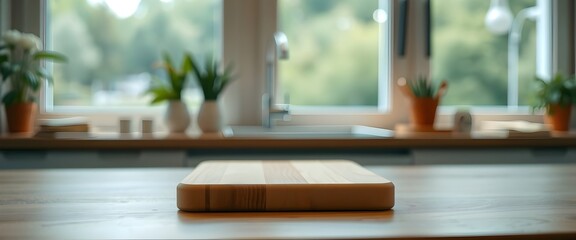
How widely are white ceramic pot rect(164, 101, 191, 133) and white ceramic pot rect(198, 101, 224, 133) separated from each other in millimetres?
59

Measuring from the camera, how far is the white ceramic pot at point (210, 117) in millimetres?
2445

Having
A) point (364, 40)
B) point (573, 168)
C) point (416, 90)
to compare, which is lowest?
point (573, 168)

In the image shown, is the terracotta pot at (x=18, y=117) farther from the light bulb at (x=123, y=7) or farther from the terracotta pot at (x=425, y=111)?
the terracotta pot at (x=425, y=111)

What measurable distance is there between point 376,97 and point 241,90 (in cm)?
66

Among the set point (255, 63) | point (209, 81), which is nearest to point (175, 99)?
point (209, 81)

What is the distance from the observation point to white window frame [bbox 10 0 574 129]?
2.85m

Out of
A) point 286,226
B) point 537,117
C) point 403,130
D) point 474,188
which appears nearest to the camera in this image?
point 286,226

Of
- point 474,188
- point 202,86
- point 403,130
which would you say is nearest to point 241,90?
point 202,86

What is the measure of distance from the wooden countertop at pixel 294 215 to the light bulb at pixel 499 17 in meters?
2.17

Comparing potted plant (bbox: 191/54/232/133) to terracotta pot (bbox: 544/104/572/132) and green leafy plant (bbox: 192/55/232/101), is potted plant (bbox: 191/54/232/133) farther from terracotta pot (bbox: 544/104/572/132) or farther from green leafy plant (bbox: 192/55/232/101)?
terracotta pot (bbox: 544/104/572/132)

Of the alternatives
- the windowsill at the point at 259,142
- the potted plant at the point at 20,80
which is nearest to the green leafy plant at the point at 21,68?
the potted plant at the point at 20,80

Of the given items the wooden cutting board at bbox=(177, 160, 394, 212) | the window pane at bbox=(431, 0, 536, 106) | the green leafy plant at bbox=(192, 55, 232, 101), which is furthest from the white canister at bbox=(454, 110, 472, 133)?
the wooden cutting board at bbox=(177, 160, 394, 212)

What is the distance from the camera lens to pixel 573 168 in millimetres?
1340

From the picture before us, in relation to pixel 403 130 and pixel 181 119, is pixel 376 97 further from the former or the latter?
pixel 181 119
